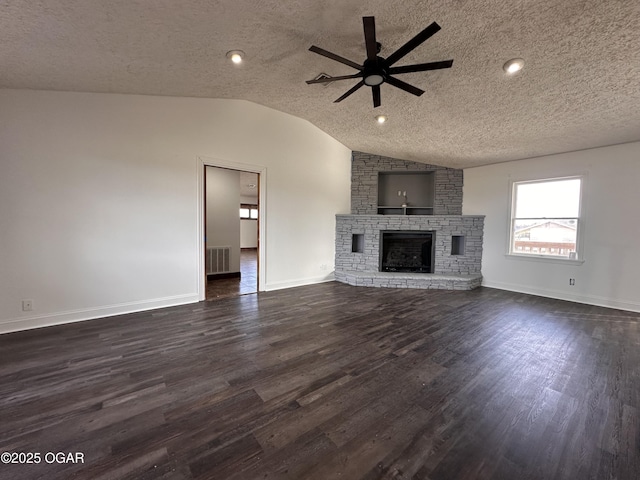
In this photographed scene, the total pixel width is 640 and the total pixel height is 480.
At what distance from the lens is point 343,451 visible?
1.38 meters

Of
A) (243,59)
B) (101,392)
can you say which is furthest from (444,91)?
(101,392)

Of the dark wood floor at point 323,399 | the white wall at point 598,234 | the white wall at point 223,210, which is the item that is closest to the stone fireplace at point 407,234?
the white wall at point 598,234

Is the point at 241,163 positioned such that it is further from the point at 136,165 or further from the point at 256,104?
the point at 136,165

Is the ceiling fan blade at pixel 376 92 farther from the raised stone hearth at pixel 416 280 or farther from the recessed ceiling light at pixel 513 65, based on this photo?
the raised stone hearth at pixel 416 280

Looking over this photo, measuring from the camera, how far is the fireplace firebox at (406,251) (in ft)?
18.7

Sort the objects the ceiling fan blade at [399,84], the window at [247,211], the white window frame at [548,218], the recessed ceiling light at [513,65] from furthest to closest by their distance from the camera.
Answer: the window at [247,211] < the white window frame at [548,218] < the recessed ceiling light at [513,65] < the ceiling fan blade at [399,84]

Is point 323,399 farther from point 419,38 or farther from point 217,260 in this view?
point 217,260

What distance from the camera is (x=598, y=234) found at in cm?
412

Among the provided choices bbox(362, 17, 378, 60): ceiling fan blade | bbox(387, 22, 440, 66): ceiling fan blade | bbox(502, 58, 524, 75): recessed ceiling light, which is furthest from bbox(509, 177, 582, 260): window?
bbox(362, 17, 378, 60): ceiling fan blade

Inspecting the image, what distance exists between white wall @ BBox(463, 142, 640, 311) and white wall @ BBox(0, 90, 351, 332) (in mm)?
4863

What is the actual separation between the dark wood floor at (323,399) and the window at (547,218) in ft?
5.63

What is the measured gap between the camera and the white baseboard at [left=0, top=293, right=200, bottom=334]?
2818 millimetres

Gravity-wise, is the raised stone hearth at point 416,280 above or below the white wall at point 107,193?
below

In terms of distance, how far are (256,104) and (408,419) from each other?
470 cm
